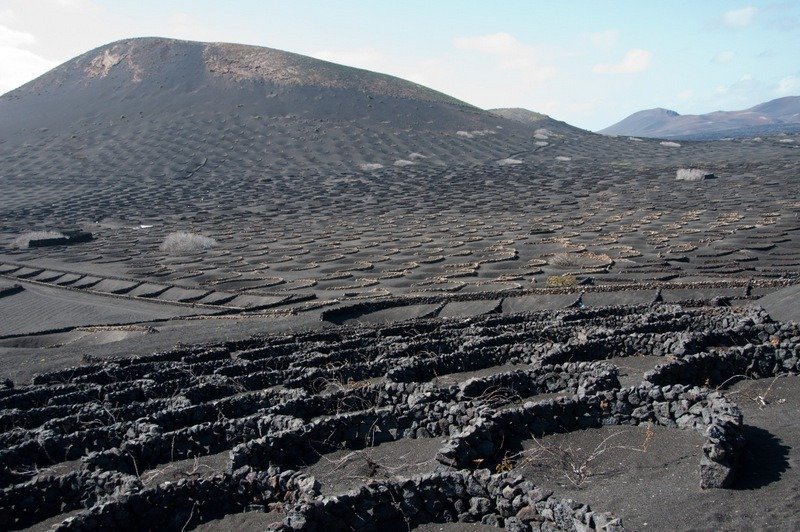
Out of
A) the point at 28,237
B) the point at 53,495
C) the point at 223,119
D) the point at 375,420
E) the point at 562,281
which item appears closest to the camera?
the point at 53,495

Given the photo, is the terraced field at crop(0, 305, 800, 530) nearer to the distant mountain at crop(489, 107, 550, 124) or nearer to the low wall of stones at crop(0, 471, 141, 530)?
the low wall of stones at crop(0, 471, 141, 530)

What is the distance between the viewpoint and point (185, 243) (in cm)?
4081

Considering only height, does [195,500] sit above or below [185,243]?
above

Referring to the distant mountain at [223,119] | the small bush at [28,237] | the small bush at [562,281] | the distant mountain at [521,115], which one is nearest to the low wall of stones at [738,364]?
the small bush at [562,281]

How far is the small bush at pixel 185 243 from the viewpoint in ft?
133

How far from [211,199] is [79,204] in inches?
423

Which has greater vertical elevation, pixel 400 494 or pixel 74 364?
pixel 400 494

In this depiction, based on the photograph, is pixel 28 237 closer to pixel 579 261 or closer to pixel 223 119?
pixel 579 261

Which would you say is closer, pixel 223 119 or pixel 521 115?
pixel 223 119

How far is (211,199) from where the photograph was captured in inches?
2447

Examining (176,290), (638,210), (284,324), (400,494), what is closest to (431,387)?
(400,494)

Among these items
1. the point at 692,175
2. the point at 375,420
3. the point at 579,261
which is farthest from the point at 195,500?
the point at 692,175

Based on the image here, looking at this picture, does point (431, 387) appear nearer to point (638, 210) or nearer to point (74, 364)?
point (74, 364)

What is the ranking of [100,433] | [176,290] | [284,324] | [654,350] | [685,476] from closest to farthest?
[685,476], [100,433], [654,350], [284,324], [176,290]
